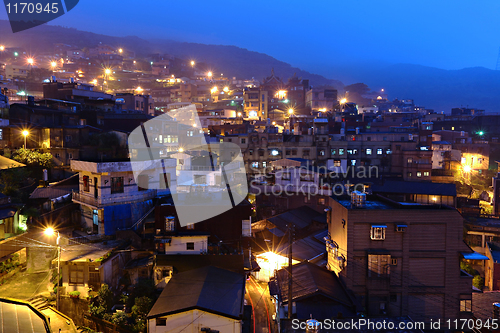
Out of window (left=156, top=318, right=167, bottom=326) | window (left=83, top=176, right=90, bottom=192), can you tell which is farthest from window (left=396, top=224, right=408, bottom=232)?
window (left=83, top=176, right=90, bottom=192)

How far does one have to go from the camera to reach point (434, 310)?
56.0 ft

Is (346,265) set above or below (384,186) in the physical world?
below

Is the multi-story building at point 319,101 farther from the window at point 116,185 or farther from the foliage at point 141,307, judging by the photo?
the foliage at point 141,307

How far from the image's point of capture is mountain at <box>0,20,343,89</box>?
12462 cm

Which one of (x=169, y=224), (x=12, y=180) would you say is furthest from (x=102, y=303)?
(x=12, y=180)

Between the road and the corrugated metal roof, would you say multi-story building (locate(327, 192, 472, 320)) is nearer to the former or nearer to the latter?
the road

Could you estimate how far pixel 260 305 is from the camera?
18297 mm

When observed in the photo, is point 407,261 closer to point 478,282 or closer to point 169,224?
point 478,282

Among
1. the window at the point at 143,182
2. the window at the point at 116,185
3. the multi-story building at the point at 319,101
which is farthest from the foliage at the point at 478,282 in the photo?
the multi-story building at the point at 319,101

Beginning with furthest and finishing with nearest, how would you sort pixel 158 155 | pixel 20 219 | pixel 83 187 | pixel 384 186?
1. pixel 158 155
2. pixel 384 186
3. pixel 83 187
4. pixel 20 219

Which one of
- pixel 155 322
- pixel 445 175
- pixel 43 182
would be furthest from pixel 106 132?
pixel 445 175

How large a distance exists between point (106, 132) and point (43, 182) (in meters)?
8.64

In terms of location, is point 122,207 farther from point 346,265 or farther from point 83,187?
point 346,265

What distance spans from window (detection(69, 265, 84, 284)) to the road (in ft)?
29.3
